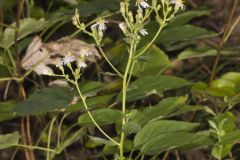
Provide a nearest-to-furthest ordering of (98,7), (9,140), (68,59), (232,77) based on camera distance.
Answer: (68,59), (9,140), (98,7), (232,77)

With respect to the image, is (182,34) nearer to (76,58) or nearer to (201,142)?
(201,142)

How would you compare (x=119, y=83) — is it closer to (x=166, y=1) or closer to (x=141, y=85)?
(x=141, y=85)

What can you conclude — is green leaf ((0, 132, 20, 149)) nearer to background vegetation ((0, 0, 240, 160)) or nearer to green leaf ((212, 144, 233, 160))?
background vegetation ((0, 0, 240, 160))

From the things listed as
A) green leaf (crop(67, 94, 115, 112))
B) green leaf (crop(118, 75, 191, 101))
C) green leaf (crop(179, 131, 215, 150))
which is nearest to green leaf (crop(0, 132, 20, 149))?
green leaf (crop(67, 94, 115, 112))

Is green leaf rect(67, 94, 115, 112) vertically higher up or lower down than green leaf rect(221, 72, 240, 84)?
higher up

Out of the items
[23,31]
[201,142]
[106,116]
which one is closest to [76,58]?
[106,116]
